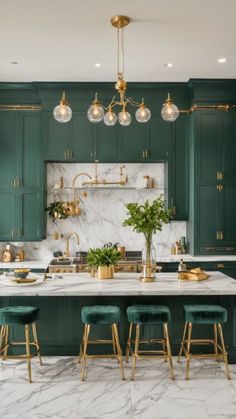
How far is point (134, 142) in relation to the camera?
627cm

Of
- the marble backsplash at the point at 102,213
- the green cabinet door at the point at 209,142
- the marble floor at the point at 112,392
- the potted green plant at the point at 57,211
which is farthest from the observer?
the marble backsplash at the point at 102,213

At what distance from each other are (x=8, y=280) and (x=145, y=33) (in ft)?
Answer: 8.97

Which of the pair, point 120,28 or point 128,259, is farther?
point 128,259

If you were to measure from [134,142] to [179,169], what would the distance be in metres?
0.74

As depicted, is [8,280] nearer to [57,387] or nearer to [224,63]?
[57,387]

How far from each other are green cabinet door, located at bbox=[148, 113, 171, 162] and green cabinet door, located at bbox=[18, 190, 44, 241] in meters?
1.69

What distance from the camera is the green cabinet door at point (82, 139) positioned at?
623 centimetres

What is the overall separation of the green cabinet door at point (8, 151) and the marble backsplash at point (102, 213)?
53 cm

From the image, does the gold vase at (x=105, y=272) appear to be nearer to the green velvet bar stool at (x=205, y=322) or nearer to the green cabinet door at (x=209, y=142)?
the green velvet bar stool at (x=205, y=322)

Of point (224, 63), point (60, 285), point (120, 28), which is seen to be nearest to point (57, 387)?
point (60, 285)

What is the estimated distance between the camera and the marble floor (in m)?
3.33

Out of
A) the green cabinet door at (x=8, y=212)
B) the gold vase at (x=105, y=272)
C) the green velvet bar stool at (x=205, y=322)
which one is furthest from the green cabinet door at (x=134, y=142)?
the green velvet bar stool at (x=205, y=322)

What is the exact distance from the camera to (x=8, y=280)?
4.12m

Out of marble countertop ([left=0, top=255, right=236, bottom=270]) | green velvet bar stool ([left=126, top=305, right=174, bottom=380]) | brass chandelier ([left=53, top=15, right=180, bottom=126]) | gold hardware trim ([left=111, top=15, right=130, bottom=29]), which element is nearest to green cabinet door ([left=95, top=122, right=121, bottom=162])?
marble countertop ([left=0, top=255, right=236, bottom=270])
